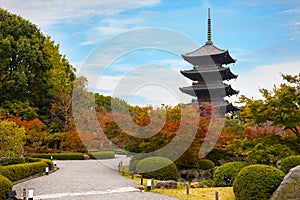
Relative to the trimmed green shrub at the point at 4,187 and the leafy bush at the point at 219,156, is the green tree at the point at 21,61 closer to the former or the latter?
the leafy bush at the point at 219,156

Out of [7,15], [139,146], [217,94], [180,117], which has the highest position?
[7,15]

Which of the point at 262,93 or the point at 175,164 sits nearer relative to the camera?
the point at 262,93

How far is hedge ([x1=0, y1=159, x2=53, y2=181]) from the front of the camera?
47.6 ft

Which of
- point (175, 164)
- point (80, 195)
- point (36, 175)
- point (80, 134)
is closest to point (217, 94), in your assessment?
point (80, 134)

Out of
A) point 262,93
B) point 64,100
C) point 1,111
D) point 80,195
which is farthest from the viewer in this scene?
point 64,100

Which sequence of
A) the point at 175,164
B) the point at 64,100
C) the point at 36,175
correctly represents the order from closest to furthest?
the point at 36,175, the point at 175,164, the point at 64,100

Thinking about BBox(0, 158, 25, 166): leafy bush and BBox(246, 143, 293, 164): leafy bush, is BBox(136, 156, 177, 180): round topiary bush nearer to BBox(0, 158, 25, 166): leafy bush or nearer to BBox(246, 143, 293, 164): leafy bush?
BBox(246, 143, 293, 164): leafy bush

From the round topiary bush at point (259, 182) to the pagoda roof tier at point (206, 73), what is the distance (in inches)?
872

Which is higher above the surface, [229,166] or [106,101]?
[106,101]

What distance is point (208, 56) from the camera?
33.2 metres

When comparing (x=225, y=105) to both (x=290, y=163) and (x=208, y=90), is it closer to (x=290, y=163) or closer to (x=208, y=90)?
(x=208, y=90)

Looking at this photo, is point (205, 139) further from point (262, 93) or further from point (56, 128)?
point (56, 128)

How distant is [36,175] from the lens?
17.3 meters

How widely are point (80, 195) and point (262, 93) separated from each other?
8264mm
